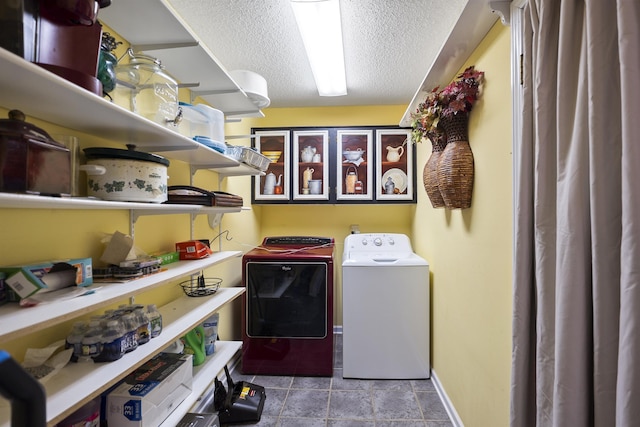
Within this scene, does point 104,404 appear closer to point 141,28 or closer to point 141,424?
point 141,424

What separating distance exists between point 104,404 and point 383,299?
5.83 feet

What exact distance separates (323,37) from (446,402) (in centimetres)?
244

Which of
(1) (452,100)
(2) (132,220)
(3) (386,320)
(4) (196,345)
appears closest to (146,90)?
(2) (132,220)

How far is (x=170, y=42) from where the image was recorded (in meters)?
1.32

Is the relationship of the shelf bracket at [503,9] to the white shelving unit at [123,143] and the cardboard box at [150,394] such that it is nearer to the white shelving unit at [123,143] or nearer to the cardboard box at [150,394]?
the white shelving unit at [123,143]

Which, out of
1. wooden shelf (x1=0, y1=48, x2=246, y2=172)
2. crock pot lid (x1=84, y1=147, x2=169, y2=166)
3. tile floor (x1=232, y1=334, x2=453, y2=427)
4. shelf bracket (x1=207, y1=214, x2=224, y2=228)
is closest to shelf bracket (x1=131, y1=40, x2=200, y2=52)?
wooden shelf (x1=0, y1=48, x2=246, y2=172)

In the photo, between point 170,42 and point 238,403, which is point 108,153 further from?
point 238,403

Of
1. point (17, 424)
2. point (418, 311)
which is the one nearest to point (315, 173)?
point (418, 311)

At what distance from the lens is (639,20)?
0.63m

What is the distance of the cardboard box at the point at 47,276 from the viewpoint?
787mm

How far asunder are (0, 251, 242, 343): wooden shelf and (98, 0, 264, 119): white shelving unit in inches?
38.1

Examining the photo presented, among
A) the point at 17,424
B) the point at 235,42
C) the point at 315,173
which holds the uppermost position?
the point at 235,42

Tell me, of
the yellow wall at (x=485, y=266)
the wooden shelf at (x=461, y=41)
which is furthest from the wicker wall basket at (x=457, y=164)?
the wooden shelf at (x=461, y=41)

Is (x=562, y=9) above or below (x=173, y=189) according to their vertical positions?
above
